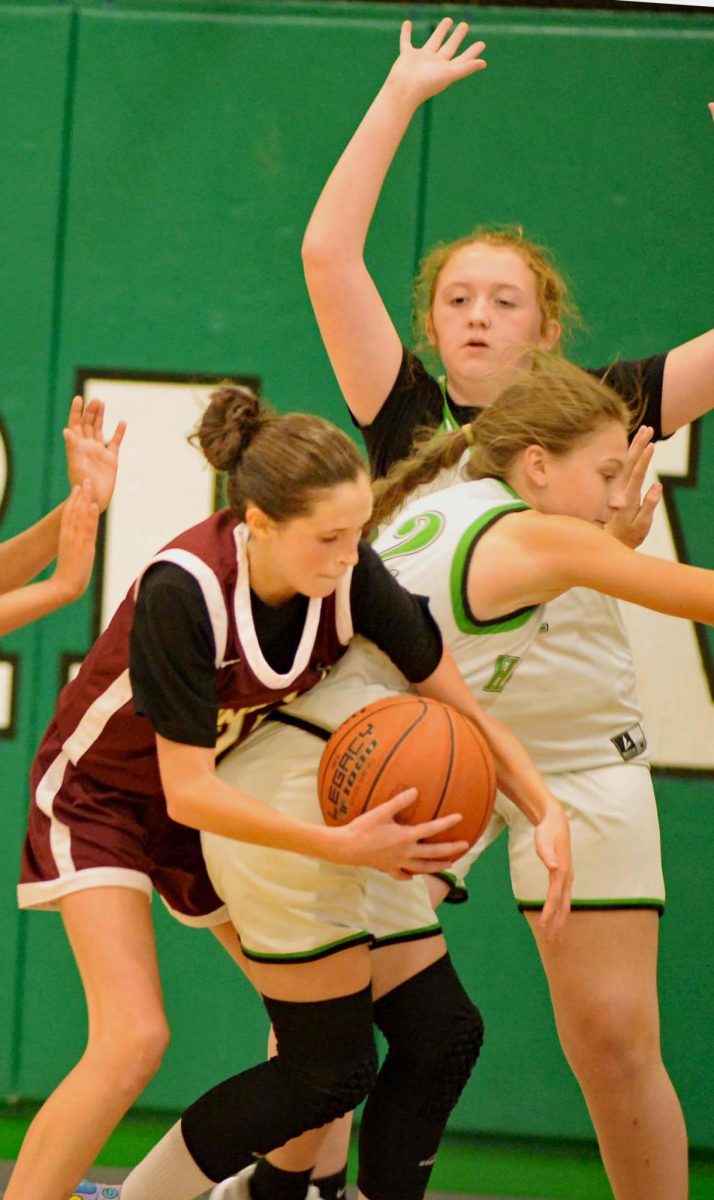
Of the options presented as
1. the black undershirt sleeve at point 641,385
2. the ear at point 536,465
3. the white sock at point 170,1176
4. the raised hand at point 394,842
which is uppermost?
the black undershirt sleeve at point 641,385

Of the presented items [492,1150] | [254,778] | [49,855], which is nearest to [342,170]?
[254,778]

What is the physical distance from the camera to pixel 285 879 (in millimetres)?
2707

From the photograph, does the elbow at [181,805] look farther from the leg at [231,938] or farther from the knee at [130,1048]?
the leg at [231,938]

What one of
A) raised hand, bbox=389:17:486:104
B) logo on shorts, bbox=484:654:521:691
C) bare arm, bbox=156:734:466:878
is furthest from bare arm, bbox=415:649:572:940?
raised hand, bbox=389:17:486:104

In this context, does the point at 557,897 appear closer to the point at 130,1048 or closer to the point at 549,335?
the point at 130,1048

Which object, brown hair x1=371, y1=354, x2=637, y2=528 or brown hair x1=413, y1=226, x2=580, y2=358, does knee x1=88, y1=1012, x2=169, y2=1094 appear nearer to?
brown hair x1=371, y1=354, x2=637, y2=528

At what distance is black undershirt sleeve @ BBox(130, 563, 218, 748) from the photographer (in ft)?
8.46

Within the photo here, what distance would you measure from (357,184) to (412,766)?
4.64 ft

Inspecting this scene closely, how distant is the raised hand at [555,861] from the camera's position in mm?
2637

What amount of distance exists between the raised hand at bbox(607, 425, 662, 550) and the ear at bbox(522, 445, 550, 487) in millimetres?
177

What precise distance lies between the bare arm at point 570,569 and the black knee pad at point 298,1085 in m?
0.80

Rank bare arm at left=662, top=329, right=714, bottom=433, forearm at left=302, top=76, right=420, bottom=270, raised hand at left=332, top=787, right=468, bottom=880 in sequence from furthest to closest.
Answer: bare arm at left=662, top=329, right=714, bottom=433 < forearm at left=302, top=76, right=420, bottom=270 < raised hand at left=332, top=787, right=468, bottom=880

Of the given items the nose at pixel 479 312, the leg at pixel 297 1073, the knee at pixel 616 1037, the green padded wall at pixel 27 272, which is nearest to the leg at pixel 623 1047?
the knee at pixel 616 1037

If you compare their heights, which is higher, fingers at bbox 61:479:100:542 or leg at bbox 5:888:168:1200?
fingers at bbox 61:479:100:542
